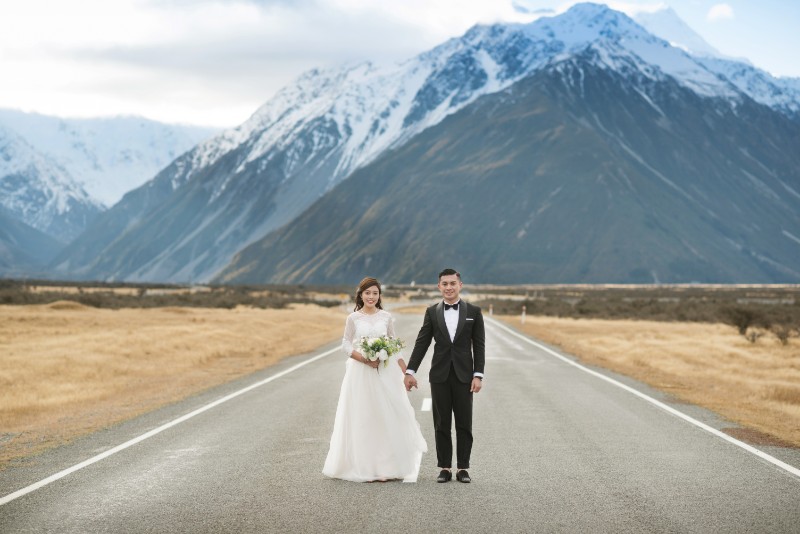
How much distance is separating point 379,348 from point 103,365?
16831 millimetres

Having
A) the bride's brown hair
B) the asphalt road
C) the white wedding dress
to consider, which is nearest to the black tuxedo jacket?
the white wedding dress

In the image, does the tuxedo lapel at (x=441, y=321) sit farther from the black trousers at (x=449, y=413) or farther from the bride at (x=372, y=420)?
the bride at (x=372, y=420)

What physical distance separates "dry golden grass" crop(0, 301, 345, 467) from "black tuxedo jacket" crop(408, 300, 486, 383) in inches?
207

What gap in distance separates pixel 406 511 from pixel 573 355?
2111cm

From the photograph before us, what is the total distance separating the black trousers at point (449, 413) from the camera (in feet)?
28.7

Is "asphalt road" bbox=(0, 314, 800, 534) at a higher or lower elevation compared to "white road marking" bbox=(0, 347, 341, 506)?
higher

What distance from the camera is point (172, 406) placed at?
1512 centimetres

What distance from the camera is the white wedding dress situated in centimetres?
886

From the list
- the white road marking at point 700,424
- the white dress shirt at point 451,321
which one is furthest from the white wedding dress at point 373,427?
the white road marking at point 700,424

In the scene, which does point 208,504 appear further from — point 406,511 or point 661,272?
point 661,272

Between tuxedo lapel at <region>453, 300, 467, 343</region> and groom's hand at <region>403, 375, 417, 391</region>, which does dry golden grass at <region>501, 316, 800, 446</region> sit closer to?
tuxedo lapel at <region>453, 300, 467, 343</region>

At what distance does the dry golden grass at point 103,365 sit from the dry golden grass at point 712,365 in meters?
9.61

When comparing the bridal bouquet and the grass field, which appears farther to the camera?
the grass field

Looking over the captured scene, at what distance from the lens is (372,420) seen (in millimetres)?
8914
